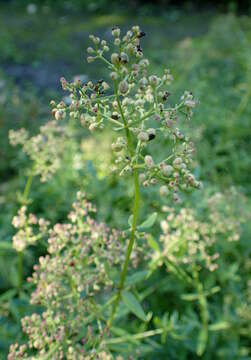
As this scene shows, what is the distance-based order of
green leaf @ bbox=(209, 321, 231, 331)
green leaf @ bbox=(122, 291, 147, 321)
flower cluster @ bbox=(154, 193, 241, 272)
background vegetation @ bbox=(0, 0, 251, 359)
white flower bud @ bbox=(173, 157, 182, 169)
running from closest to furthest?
1. white flower bud @ bbox=(173, 157, 182, 169)
2. green leaf @ bbox=(122, 291, 147, 321)
3. flower cluster @ bbox=(154, 193, 241, 272)
4. green leaf @ bbox=(209, 321, 231, 331)
5. background vegetation @ bbox=(0, 0, 251, 359)

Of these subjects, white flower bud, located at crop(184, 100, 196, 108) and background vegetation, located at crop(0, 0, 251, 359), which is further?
background vegetation, located at crop(0, 0, 251, 359)

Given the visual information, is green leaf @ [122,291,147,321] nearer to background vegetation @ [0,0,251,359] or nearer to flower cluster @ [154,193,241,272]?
flower cluster @ [154,193,241,272]

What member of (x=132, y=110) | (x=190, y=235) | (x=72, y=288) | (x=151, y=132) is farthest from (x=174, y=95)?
(x=151, y=132)

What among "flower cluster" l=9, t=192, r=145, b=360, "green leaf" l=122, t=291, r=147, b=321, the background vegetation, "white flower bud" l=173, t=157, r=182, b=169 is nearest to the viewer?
"white flower bud" l=173, t=157, r=182, b=169

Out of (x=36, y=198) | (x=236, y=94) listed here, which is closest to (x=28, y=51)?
(x=236, y=94)

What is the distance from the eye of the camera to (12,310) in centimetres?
240

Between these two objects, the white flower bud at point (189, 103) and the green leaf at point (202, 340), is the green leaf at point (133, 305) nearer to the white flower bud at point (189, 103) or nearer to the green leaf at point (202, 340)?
the green leaf at point (202, 340)

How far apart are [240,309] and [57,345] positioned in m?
1.34

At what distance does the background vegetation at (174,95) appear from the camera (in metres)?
2.69

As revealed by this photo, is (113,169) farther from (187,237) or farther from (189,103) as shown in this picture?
(187,237)

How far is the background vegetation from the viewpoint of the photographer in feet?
8.82

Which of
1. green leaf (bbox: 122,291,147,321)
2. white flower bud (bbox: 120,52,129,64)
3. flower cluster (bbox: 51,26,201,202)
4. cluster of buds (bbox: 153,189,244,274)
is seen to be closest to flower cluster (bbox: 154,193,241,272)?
cluster of buds (bbox: 153,189,244,274)

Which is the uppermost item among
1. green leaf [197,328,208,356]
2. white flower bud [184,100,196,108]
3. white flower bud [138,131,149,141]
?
white flower bud [184,100,196,108]

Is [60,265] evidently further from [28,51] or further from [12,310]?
[28,51]
